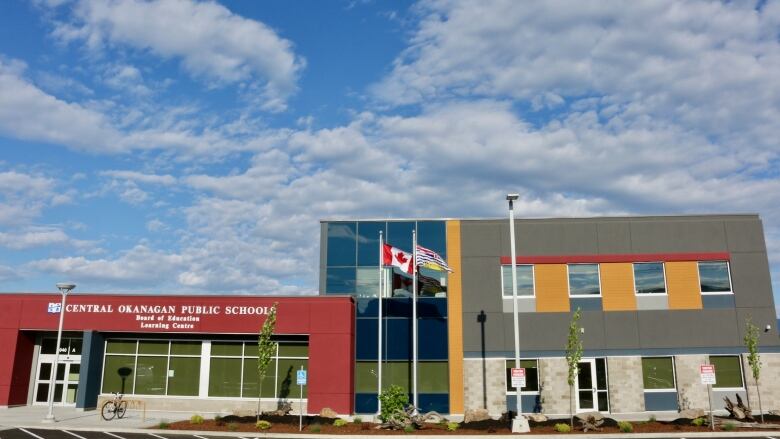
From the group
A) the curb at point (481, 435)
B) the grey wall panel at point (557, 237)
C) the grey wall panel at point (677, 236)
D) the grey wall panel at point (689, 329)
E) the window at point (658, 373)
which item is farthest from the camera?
the grey wall panel at point (557, 237)

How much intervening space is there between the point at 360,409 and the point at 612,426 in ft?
39.3

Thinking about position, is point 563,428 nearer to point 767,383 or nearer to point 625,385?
point 625,385

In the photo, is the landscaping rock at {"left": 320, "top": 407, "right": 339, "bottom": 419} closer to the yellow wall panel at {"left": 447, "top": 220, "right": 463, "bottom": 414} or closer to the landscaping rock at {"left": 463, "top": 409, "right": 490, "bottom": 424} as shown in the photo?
the landscaping rock at {"left": 463, "top": 409, "right": 490, "bottom": 424}

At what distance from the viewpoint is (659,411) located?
99.2 feet

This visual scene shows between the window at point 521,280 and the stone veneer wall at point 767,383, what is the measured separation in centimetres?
1087

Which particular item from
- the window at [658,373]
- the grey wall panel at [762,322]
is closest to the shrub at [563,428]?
the window at [658,373]

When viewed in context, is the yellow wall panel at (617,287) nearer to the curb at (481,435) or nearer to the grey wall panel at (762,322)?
the grey wall panel at (762,322)

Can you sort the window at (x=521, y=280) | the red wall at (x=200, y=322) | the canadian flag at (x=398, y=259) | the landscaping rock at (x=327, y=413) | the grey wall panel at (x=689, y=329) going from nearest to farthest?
the landscaping rock at (x=327, y=413), the canadian flag at (x=398, y=259), the red wall at (x=200, y=322), the grey wall panel at (x=689, y=329), the window at (x=521, y=280)

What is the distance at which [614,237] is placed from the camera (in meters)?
32.4

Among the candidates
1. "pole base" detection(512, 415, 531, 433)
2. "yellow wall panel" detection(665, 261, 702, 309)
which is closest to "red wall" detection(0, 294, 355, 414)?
"pole base" detection(512, 415, 531, 433)

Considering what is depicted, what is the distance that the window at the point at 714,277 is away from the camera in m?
31.8

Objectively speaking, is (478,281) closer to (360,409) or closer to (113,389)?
(360,409)

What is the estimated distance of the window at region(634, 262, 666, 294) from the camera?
104ft

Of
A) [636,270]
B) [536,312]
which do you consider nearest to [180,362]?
[536,312]
